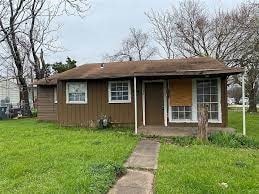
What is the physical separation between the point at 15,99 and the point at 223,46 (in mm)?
27412

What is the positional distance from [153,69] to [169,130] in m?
3.21

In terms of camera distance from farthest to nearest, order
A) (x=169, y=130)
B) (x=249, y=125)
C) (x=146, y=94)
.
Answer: (x=249, y=125)
(x=146, y=94)
(x=169, y=130)

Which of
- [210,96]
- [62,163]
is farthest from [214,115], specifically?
[62,163]

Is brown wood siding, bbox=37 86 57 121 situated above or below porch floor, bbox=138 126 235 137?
above

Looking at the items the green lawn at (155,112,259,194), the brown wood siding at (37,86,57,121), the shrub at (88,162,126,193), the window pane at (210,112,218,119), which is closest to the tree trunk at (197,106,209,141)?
the green lawn at (155,112,259,194)

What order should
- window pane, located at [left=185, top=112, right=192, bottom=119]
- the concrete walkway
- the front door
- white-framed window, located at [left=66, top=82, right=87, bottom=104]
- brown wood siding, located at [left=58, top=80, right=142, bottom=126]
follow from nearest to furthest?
the concrete walkway
window pane, located at [left=185, top=112, right=192, bottom=119]
the front door
brown wood siding, located at [left=58, top=80, right=142, bottom=126]
white-framed window, located at [left=66, top=82, right=87, bottom=104]

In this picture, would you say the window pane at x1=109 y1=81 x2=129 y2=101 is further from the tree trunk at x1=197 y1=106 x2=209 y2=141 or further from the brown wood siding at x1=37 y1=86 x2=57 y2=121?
the brown wood siding at x1=37 y1=86 x2=57 y2=121

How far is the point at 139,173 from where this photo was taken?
8070mm

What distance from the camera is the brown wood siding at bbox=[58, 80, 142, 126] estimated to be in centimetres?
1778

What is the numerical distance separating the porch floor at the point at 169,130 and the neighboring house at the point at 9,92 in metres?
30.7

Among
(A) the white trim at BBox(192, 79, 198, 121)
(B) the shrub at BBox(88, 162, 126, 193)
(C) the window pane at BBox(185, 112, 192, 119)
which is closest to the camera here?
(B) the shrub at BBox(88, 162, 126, 193)

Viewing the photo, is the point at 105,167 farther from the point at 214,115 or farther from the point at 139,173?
the point at 214,115

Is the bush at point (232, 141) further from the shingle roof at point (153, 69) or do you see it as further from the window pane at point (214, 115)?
the window pane at point (214, 115)

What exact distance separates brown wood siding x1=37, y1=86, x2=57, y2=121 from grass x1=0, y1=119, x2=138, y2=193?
11.5m
